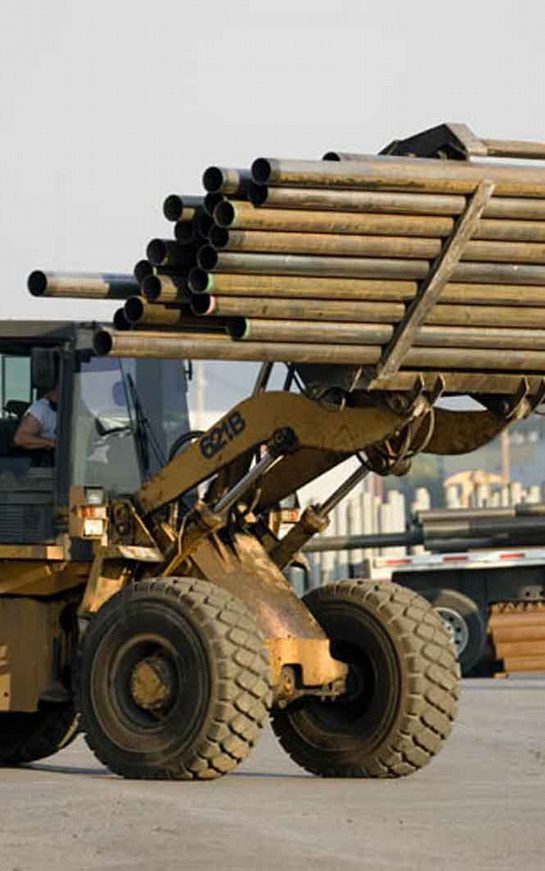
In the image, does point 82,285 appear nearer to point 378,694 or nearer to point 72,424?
point 72,424

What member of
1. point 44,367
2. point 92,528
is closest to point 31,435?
point 44,367

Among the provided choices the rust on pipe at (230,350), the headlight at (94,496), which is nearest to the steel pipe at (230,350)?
the rust on pipe at (230,350)

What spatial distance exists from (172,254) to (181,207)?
1.20 ft

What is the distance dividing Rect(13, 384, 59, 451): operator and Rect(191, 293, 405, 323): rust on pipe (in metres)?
3.35

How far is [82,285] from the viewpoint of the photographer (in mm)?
15891

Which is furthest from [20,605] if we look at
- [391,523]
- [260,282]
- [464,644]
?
[391,523]

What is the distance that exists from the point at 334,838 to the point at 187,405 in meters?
6.44

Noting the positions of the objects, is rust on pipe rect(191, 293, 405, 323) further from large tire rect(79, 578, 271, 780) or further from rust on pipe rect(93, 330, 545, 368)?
large tire rect(79, 578, 271, 780)

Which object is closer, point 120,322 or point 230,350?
point 230,350

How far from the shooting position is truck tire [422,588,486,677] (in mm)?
37688

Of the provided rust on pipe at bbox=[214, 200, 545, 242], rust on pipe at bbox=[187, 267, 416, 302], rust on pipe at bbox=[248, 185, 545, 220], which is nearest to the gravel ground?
rust on pipe at bbox=[187, 267, 416, 302]

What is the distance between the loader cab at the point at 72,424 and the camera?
17.6m

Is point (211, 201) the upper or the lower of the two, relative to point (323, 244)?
upper

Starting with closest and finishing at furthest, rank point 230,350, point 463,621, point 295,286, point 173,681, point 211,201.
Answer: point 211,201, point 295,286, point 230,350, point 173,681, point 463,621
